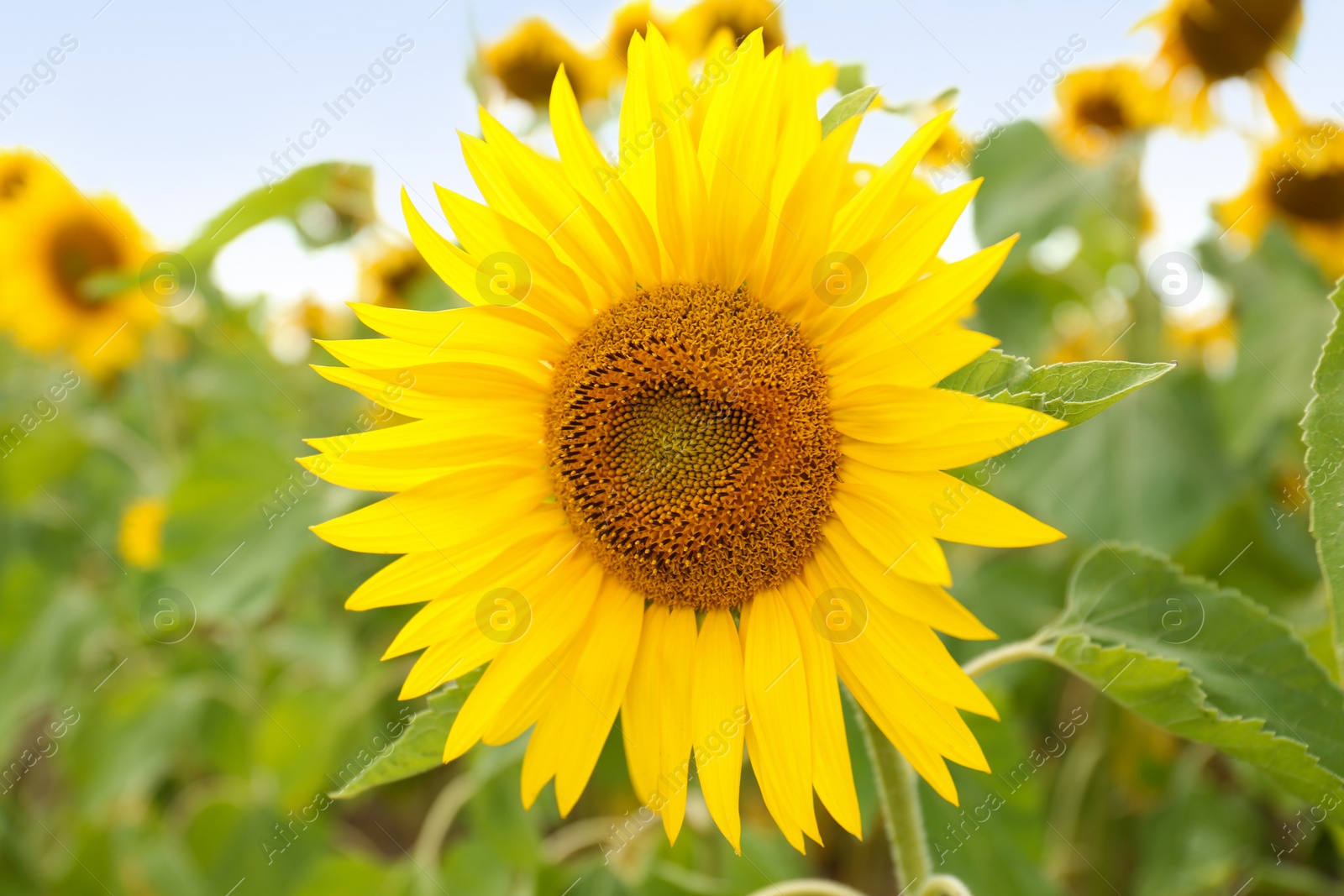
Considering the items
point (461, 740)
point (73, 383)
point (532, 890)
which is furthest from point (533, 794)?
point (73, 383)

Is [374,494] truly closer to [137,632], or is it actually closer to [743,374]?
[743,374]

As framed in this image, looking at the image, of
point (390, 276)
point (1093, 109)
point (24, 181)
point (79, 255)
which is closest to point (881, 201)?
point (1093, 109)

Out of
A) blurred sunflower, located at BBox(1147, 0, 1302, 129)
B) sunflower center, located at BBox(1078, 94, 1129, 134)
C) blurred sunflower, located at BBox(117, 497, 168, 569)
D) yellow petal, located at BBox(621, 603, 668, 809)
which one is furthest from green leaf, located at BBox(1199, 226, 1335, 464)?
blurred sunflower, located at BBox(117, 497, 168, 569)

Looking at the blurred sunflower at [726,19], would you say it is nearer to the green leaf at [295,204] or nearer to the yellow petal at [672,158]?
the green leaf at [295,204]

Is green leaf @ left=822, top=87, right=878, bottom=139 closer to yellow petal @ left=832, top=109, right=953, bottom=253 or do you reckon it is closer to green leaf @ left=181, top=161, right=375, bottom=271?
yellow petal @ left=832, top=109, right=953, bottom=253

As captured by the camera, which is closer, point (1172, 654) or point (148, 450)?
point (1172, 654)

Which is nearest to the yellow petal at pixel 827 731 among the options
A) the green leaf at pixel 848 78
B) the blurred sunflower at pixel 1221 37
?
the green leaf at pixel 848 78
